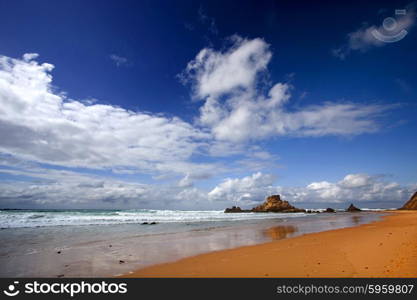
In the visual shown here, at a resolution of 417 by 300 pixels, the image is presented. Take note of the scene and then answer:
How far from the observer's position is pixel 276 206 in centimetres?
10794

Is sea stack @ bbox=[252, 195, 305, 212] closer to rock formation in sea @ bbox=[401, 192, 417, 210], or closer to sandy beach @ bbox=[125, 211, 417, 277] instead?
rock formation in sea @ bbox=[401, 192, 417, 210]

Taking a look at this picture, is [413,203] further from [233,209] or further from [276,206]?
[233,209]

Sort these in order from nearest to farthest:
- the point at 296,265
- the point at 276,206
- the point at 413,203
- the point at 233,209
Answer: the point at 296,265 < the point at 413,203 < the point at 276,206 < the point at 233,209

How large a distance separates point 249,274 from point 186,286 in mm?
1816

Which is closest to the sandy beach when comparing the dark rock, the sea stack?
the sea stack

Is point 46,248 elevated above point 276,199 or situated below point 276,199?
below

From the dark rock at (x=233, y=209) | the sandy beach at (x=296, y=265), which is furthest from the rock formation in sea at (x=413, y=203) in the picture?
the sandy beach at (x=296, y=265)

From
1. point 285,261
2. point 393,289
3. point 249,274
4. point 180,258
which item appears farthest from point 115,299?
point 393,289

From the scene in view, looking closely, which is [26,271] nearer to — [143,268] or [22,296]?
[22,296]

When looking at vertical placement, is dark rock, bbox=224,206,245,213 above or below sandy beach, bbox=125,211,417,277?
above

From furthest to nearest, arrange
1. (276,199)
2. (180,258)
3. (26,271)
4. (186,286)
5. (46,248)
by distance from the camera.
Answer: (276,199) < (46,248) < (180,258) < (26,271) < (186,286)

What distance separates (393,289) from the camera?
5145 millimetres

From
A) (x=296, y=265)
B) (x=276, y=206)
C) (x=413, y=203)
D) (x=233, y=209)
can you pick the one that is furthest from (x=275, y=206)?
(x=296, y=265)

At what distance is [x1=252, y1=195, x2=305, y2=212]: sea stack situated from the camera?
4197 inches
